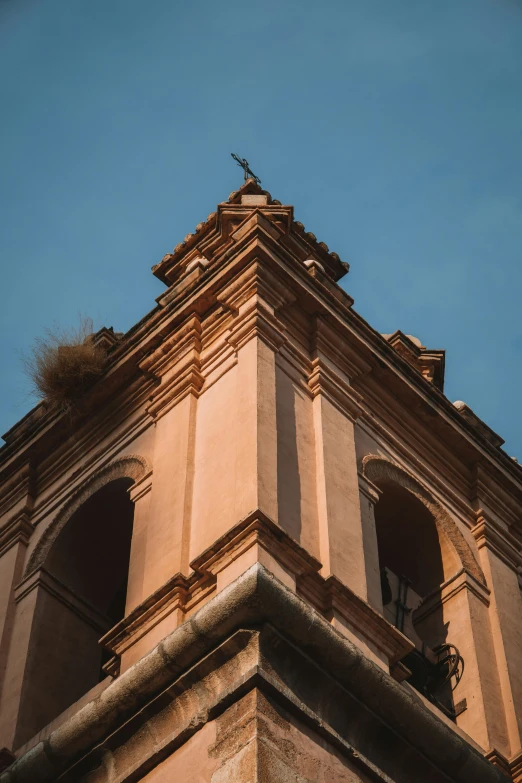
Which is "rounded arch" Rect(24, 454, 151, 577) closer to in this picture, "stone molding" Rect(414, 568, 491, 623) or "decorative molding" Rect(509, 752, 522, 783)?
"stone molding" Rect(414, 568, 491, 623)

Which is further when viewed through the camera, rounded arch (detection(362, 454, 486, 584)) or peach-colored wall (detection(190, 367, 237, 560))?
rounded arch (detection(362, 454, 486, 584))

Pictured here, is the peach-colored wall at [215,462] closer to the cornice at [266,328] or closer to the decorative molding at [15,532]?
the cornice at [266,328]

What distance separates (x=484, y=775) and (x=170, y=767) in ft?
8.21

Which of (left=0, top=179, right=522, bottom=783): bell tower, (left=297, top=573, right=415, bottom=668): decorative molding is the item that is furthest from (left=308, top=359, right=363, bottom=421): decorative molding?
(left=297, top=573, right=415, bottom=668): decorative molding

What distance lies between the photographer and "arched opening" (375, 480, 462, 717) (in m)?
15.2

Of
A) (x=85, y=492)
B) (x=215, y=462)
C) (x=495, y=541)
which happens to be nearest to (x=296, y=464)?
(x=215, y=462)

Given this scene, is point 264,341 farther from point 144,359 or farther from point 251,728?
point 251,728

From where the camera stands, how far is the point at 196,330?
16.5m

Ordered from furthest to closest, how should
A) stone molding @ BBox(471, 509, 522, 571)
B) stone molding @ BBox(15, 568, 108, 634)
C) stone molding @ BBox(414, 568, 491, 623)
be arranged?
stone molding @ BBox(471, 509, 522, 571) < stone molding @ BBox(414, 568, 491, 623) < stone molding @ BBox(15, 568, 108, 634)

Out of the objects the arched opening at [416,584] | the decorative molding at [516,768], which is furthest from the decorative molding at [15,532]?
the decorative molding at [516,768]

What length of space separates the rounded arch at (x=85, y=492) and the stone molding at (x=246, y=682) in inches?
158

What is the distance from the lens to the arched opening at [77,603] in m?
15.0

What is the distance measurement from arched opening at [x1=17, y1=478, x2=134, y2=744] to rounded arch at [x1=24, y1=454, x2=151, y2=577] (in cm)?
5

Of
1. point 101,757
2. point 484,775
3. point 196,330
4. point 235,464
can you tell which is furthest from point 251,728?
point 196,330
